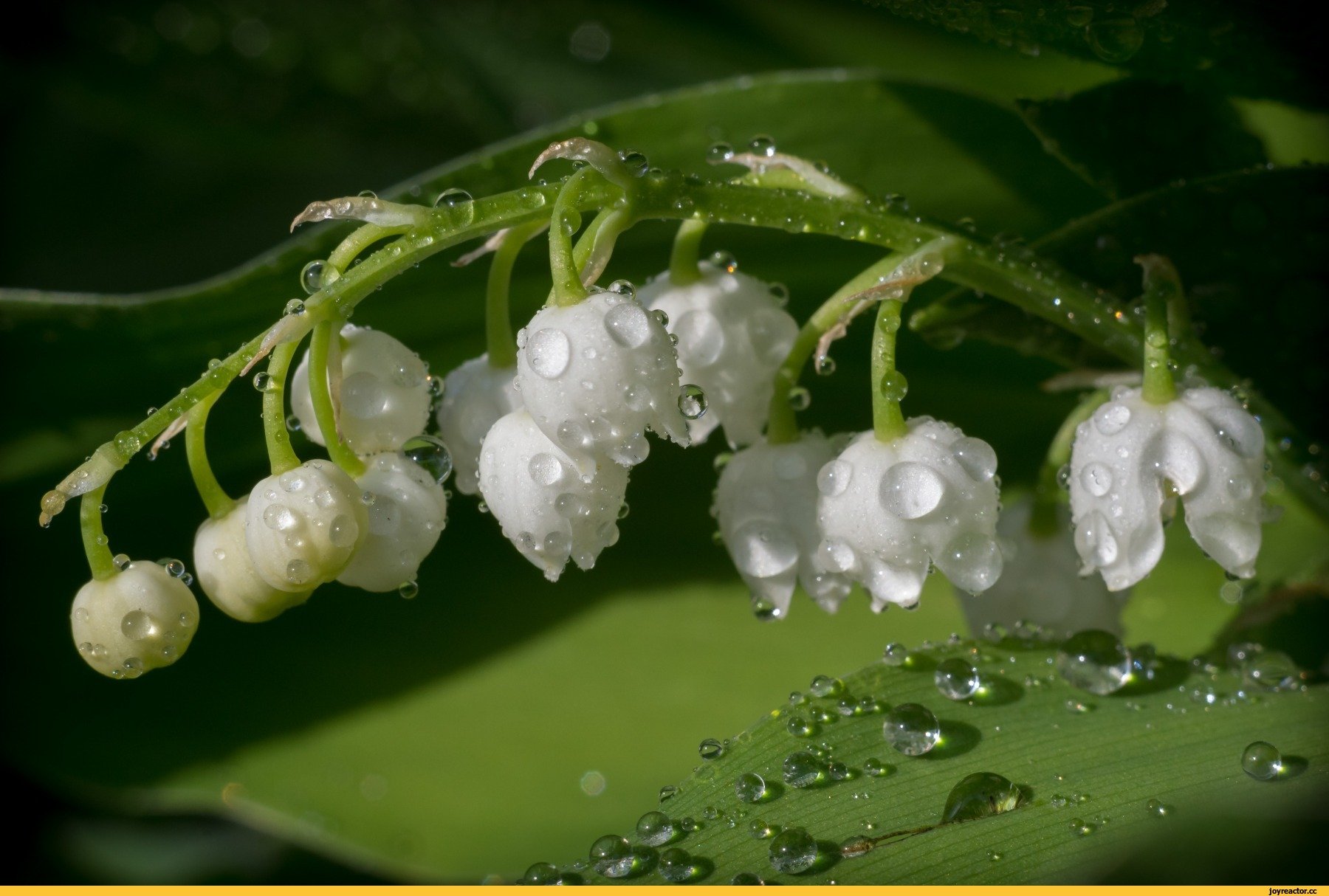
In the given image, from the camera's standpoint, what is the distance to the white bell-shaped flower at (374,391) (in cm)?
88

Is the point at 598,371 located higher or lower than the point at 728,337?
lower

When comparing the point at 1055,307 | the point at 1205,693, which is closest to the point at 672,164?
the point at 1055,307

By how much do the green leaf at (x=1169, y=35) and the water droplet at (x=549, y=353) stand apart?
35 cm

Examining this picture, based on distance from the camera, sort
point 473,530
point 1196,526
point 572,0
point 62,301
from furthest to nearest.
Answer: point 572,0
point 473,530
point 62,301
point 1196,526

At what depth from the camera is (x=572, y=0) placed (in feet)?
6.20

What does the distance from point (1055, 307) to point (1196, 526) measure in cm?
20

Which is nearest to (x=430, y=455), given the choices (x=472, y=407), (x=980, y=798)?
(x=472, y=407)

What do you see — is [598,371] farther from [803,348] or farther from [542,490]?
[803,348]

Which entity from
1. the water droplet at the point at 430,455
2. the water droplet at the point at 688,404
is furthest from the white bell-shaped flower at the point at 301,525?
the water droplet at the point at 688,404

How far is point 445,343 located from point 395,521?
0.36 m

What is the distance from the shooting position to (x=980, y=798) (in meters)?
0.81

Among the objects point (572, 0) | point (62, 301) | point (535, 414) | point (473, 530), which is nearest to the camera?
point (535, 414)

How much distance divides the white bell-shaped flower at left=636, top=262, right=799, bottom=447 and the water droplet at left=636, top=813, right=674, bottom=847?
343 millimetres

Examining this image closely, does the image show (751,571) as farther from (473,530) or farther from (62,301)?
(62,301)
